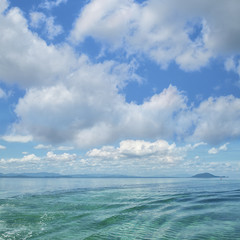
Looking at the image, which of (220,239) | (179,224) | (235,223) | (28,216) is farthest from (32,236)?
(235,223)

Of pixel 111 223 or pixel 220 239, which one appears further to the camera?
pixel 111 223

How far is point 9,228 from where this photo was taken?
1738 cm

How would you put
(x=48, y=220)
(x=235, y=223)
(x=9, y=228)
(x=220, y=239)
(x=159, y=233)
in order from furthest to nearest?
(x=48, y=220) < (x=235, y=223) < (x=9, y=228) < (x=159, y=233) < (x=220, y=239)

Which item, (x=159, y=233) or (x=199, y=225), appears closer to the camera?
(x=159, y=233)

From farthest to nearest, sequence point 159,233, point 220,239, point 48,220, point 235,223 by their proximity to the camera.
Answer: point 48,220 < point 235,223 < point 159,233 < point 220,239

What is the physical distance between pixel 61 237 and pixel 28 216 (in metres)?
9.71

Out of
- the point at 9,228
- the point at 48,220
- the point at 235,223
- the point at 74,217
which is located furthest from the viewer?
the point at 74,217

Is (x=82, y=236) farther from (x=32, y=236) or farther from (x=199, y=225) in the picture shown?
(x=199, y=225)

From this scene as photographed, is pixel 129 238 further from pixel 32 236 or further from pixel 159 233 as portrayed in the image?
pixel 32 236

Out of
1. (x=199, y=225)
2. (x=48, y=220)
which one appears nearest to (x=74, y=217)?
(x=48, y=220)

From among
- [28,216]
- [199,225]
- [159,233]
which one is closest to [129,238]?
[159,233]

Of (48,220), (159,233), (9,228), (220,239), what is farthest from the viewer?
(48,220)

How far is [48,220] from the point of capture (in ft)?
66.0

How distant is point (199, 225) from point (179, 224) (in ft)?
5.35
